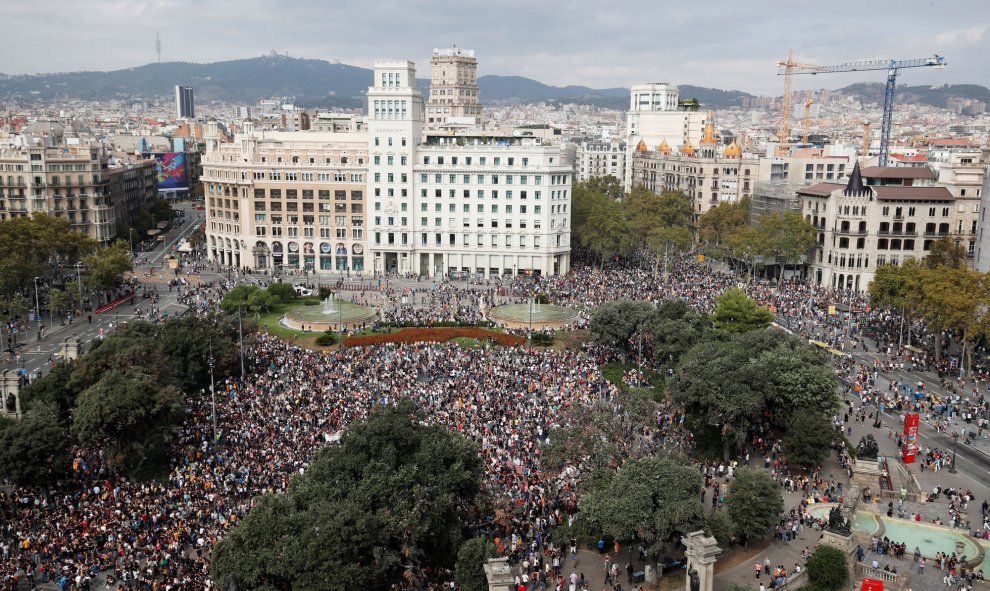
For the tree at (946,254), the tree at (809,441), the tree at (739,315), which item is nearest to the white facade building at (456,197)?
the tree at (739,315)

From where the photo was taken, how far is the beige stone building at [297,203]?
108688 mm

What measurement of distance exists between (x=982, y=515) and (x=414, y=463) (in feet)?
93.2

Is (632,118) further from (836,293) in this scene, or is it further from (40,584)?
(40,584)

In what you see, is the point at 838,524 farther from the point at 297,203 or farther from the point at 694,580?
the point at 297,203

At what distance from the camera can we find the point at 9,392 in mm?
53625

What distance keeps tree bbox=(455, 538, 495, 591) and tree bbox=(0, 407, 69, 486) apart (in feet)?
74.7

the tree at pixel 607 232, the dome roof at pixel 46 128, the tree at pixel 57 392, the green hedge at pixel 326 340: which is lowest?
the green hedge at pixel 326 340

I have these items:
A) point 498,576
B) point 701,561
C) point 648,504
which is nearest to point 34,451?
point 498,576

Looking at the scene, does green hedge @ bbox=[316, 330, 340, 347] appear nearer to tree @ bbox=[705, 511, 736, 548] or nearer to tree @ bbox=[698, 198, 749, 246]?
tree @ bbox=[705, 511, 736, 548]

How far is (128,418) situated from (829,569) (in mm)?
34223

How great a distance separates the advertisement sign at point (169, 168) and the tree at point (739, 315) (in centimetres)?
12470

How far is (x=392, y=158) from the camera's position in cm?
10694

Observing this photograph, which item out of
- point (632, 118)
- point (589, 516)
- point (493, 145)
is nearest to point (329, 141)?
point (493, 145)

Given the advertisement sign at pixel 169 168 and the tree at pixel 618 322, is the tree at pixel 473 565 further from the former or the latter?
the advertisement sign at pixel 169 168
